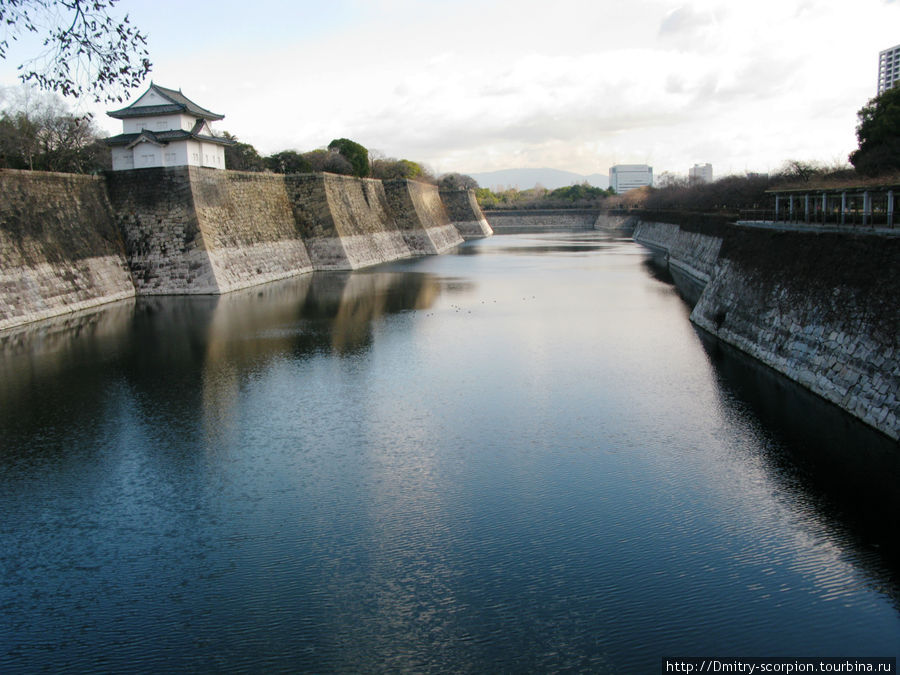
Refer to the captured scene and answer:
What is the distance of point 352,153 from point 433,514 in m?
43.8

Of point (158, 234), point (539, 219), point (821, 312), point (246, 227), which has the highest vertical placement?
point (539, 219)

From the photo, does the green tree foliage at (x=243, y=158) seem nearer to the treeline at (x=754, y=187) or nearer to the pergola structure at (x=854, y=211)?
the treeline at (x=754, y=187)

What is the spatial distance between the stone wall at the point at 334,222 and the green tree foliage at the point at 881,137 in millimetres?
18847

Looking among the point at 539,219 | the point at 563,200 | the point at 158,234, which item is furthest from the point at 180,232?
the point at 563,200

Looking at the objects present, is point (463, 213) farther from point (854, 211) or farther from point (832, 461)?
point (832, 461)

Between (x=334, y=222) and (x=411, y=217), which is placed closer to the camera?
(x=334, y=222)

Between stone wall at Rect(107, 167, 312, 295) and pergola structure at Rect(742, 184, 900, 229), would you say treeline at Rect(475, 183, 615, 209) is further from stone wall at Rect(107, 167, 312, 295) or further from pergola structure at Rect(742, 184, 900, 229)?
pergola structure at Rect(742, 184, 900, 229)

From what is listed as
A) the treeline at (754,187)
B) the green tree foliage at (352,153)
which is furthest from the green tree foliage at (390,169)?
the treeline at (754,187)

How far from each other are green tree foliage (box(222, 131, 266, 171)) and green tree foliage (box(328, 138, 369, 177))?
6.99 metres

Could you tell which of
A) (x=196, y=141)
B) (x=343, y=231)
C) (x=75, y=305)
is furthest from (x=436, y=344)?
(x=343, y=231)

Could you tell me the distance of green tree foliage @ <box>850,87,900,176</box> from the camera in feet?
63.8

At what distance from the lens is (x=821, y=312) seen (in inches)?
379

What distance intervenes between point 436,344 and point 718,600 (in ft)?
29.6

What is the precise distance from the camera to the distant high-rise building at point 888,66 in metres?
55.6
